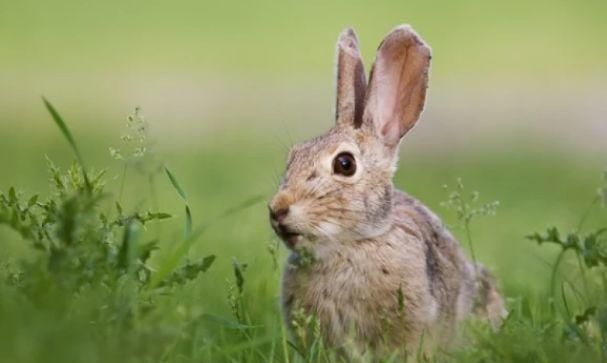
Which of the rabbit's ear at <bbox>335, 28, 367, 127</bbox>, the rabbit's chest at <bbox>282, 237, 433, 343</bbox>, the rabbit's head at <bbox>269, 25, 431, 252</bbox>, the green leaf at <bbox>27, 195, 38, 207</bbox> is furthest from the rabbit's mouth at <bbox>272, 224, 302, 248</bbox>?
the green leaf at <bbox>27, 195, 38, 207</bbox>

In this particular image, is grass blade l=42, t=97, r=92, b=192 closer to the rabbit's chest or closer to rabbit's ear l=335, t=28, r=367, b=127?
the rabbit's chest

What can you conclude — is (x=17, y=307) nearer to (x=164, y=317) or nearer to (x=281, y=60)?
(x=164, y=317)

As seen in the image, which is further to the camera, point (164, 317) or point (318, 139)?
point (318, 139)

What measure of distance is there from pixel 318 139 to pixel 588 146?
28.8 feet

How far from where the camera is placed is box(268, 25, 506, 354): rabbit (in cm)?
504

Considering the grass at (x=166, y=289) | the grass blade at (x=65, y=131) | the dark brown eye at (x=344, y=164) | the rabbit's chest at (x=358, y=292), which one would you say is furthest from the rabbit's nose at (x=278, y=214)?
the grass blade at (x=65, y=131)

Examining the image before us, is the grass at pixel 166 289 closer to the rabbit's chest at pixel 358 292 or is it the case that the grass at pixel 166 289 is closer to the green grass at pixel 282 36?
the rabbit's chest at pixel 358 292

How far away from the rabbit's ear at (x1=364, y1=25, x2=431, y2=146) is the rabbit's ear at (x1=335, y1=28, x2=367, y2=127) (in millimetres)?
61

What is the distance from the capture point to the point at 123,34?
22.5 m

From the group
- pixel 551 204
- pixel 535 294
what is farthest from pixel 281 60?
pixel 535 294

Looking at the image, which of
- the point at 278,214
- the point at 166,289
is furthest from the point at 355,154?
the point at 166,289

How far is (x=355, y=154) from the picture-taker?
536 centimetres

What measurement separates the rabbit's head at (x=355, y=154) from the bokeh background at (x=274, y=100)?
0.30 meters

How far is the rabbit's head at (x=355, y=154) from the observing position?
503cm
